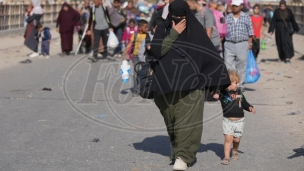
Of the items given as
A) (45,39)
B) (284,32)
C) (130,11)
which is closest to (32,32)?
(45,39)

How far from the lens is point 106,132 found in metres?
9.41

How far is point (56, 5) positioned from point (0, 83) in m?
26.7

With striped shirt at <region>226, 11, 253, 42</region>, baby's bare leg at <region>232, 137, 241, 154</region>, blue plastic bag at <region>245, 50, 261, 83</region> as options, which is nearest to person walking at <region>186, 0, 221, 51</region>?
striped shirt at <region>226, 11, 253, 42</region>

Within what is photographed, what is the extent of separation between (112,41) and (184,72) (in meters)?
13.9

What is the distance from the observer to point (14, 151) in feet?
26.3

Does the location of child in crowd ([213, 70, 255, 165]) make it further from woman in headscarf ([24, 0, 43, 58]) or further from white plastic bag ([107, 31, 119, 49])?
woman in headscarf ([24, 0, 43, 58])

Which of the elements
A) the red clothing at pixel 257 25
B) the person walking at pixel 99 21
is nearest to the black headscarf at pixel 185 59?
the red clothing at pixel 257 25

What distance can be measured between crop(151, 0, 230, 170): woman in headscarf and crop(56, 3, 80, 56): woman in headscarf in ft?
50.9

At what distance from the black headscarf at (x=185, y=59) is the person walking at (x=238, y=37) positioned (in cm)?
563

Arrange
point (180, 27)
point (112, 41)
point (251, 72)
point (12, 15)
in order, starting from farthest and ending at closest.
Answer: point (12, 15)
point (112, 41)
point (251, 72)
point (180, 27)

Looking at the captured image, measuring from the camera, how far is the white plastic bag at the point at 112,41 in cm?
2098

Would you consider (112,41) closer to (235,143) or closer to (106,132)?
(106,132)

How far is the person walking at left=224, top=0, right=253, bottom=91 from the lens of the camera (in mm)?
12922

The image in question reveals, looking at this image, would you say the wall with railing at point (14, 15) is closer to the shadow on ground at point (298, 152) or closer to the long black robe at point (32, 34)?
the long black robe at point (32, 34)
